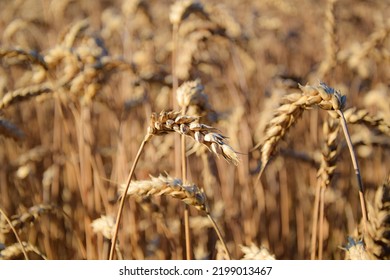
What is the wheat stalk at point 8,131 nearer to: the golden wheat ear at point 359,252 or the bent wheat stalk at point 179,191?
the bent wheat stalk at point 179,191

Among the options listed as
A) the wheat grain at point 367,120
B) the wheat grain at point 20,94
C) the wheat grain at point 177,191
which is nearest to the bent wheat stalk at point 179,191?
the wheat grain at point 177,191

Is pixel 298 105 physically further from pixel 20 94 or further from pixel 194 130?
pixel 20 94

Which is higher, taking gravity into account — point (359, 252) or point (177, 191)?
point (177, 191)

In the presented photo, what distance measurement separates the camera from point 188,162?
2324 mm

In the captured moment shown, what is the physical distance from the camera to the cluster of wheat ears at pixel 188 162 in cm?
122

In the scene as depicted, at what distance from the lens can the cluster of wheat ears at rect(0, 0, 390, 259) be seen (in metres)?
1.22

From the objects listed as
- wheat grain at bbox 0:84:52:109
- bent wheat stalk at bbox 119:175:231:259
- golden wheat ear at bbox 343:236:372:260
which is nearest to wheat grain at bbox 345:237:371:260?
golden wheat ear at bbox 343:236:372:260

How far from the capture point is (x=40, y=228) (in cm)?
214

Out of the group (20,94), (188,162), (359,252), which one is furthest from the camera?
(188,162)

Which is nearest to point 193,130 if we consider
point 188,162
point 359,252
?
point 359,252

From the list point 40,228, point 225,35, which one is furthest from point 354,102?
point 40,228
